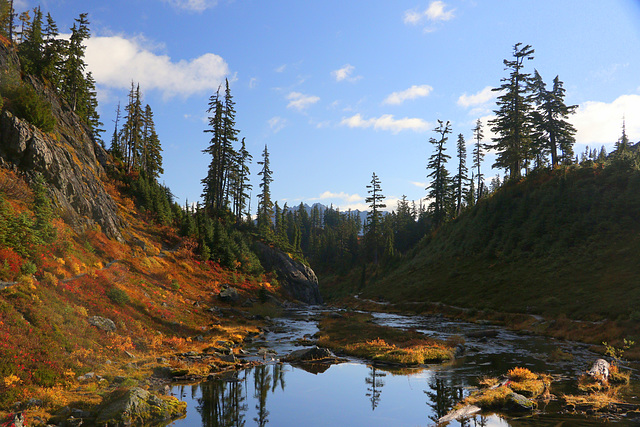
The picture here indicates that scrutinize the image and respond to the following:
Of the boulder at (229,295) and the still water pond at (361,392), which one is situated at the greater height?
the boulder at (229,295)

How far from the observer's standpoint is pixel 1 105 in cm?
2619

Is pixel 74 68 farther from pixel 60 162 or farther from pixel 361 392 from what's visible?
pixel 361 392

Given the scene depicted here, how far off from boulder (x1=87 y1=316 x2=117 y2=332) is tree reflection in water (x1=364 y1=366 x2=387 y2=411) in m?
14.5

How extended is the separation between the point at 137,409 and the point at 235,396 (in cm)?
429

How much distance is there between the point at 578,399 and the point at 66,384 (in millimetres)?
19893

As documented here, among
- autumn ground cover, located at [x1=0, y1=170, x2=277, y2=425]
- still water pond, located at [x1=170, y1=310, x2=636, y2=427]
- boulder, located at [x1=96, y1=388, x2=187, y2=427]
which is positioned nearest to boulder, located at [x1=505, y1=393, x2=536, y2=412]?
still water pond, located at [x1=170, y1=310, x2=636, y2=427]

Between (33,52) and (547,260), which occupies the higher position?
(33,52)

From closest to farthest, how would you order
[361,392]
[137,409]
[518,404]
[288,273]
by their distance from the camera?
[137,409], [518,404], [361,392], [288,273]

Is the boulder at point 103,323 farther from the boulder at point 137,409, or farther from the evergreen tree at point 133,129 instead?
the evergreen tree at point 133,129

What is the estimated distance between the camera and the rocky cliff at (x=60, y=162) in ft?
86.3

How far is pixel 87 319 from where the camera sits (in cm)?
1905

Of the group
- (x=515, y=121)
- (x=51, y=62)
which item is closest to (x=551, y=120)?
(x=515, y=121)

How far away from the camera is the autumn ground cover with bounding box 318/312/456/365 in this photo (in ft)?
72.7

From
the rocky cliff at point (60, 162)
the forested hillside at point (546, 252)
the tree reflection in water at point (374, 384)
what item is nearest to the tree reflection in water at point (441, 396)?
the tree reflection in water at point (374, 384)
